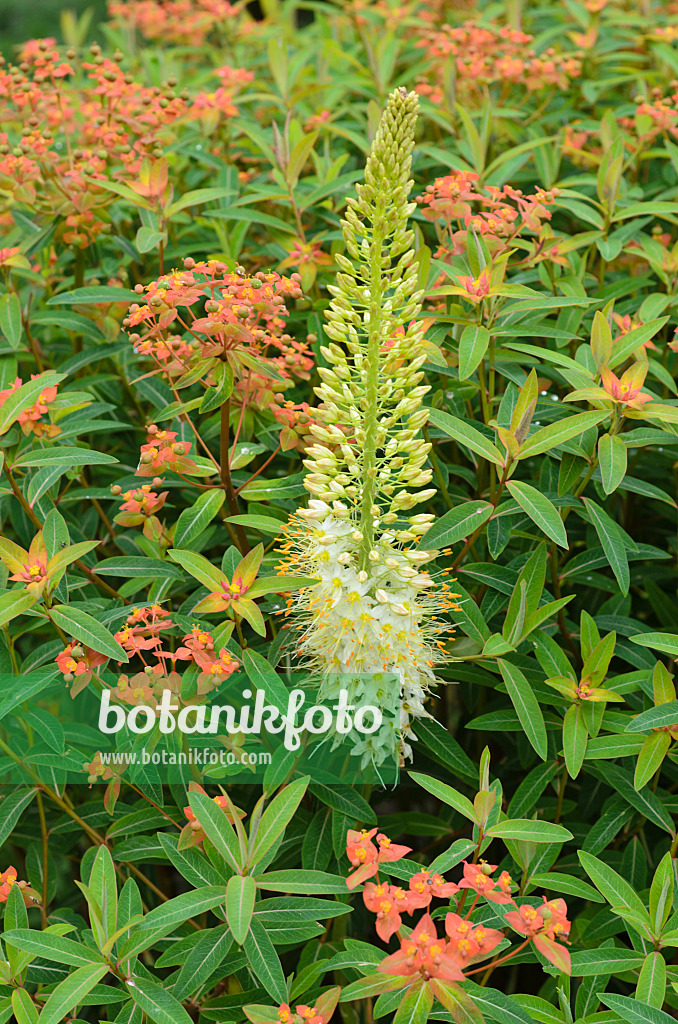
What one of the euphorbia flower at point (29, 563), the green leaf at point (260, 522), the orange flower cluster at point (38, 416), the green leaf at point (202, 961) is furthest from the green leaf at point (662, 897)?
the orange flower cluster at point (38, 416)

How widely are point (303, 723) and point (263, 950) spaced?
50cm

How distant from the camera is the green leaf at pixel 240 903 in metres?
1.53

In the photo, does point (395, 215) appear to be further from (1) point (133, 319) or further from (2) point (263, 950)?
(2) point (263, 950)

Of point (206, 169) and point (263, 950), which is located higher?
point (206, 169)

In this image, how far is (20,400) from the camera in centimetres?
212

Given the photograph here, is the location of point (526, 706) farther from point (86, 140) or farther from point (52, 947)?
point (86, 140)

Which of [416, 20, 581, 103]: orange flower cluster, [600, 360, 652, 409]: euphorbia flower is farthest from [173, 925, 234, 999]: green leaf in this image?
[416, 20, 581, 103]: orange flower cluster

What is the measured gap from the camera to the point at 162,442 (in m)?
2.10

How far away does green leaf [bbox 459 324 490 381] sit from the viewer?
202 centimetres

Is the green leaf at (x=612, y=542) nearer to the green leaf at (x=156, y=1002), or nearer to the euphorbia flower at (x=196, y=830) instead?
the euphorbia flower at (x=196, y=830)

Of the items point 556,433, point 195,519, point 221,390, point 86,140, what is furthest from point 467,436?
point 86,140

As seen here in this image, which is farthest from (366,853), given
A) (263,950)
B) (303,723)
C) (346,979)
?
(346,979)

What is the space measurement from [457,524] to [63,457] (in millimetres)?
952

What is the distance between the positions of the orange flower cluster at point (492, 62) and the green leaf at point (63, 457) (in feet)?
6.81
